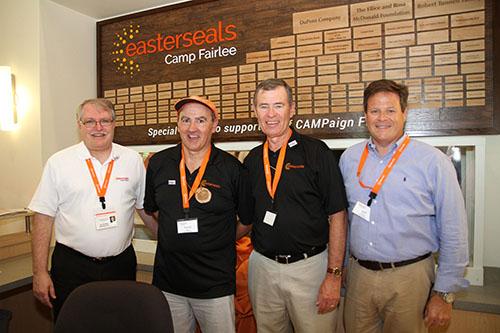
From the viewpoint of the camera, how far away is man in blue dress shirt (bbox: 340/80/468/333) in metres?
1.50

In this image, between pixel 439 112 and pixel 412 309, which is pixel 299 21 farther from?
pixel 412 309

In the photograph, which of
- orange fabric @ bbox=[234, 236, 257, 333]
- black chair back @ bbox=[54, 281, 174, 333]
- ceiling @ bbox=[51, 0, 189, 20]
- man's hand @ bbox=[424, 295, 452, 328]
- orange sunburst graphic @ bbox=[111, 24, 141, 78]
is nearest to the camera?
black chair back @ bbox=[54, 281, 174, 333]

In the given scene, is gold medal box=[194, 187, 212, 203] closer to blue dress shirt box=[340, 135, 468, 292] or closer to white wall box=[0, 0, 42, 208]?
blue dress shirt box=[340, 135, 468, 292]

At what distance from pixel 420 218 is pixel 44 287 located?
5.99 ft

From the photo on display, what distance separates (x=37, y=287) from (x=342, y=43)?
7.62 ft

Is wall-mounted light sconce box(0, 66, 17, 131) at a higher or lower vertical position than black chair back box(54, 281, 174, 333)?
higher

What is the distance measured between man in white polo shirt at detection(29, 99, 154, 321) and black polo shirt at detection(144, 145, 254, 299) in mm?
258

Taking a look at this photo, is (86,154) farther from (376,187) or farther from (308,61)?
(308,61)

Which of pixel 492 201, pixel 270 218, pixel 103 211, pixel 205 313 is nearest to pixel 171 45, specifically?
pixel 103 211

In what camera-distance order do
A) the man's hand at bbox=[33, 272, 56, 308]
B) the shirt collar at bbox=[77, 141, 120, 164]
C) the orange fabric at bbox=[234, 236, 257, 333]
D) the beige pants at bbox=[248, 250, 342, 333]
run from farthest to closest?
the orange fabric at bbox=[234, 236, 257, 333] < the shirt collar at bbox=[77, 141, 120, 164] < the man's hand at bbox=[33, 272, 56, 308] < the beige pants at bbox=[248, 250, 342, 333]

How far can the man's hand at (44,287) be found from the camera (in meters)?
1.77

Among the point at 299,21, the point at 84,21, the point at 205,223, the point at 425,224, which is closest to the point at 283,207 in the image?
the point at 205,223

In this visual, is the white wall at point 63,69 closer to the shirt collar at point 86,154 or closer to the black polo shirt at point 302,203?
the shirt collar at point 86,154

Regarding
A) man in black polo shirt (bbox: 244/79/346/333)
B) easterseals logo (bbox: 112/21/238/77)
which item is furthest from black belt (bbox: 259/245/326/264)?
easterseals logo (bbox: 112/21/238/77)
